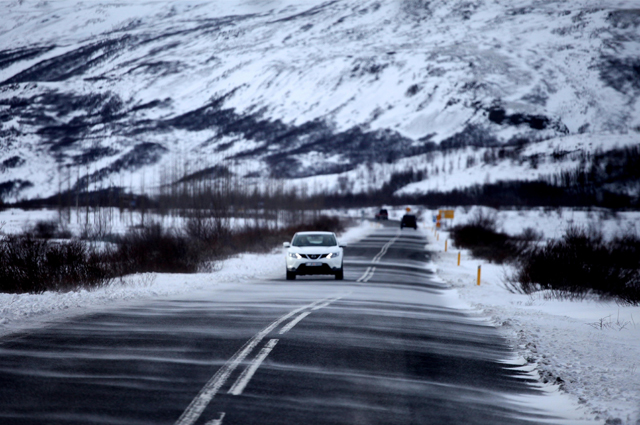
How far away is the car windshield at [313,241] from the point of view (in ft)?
91.1

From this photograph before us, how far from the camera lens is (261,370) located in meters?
8.93

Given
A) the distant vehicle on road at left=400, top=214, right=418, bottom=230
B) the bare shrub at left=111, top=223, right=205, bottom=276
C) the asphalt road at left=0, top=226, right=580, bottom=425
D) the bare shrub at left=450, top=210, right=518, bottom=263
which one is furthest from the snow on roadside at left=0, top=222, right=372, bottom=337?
the distant vehicle on road at left=400, top=214, right=418, bottom=230

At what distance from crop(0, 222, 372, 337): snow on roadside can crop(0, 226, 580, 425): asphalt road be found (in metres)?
0.75

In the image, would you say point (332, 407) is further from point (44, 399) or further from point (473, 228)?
point (473, 228)

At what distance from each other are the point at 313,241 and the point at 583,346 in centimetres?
1703

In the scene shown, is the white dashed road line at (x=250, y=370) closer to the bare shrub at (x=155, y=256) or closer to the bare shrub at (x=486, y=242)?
the bare shrub at (x=155, y=256)

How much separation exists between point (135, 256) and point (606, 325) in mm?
20815

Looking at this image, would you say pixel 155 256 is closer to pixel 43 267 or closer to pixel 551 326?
pixel 43 267

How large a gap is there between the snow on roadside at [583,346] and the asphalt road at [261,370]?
20.8 inches

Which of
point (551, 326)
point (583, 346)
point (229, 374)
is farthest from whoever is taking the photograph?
point (551, 326)

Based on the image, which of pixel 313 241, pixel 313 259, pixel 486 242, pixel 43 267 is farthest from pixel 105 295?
pixel 486 242

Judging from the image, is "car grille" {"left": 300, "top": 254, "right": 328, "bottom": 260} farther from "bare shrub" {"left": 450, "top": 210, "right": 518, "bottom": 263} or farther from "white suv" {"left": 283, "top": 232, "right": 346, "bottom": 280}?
"bare shrub" {"left": 450, "top": 210, "right": 518, "bottom": 263}

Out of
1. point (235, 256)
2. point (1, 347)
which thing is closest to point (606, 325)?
point (1, 347)

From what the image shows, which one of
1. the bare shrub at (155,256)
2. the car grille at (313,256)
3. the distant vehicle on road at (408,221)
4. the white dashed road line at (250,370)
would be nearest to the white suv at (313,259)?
the car grille at (313,256)
